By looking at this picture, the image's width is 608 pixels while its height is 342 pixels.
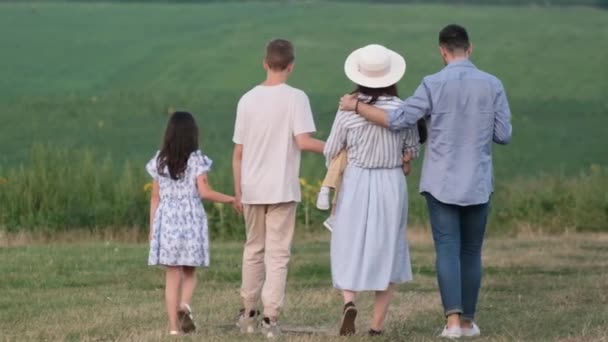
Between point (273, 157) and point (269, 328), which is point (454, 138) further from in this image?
point (269, 328)

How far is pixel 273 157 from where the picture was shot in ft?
30.1

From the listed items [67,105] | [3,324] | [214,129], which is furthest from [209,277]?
[67,105]

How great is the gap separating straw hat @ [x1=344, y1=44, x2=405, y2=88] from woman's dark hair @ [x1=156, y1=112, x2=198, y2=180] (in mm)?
959

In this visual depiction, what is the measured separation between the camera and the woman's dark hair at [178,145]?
356 inches

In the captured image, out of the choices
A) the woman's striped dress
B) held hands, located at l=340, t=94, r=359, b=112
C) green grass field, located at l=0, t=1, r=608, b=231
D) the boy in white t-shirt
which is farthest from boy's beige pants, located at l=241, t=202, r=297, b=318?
green grass field, located at l=0, t=1, r=608, b=231

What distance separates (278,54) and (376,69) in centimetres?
58

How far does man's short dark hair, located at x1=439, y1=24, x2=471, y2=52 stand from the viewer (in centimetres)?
913

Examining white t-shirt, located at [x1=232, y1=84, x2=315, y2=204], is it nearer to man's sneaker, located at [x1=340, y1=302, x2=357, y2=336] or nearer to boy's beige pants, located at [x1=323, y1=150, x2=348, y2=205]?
boy's beige pants, located at [x1=323, y1=150, x2=348, y2=205]

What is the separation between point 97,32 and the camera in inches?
1949

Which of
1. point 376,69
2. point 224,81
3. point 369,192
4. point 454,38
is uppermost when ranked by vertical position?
point 454,38

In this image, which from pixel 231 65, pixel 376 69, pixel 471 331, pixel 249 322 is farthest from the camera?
pixel 231 65

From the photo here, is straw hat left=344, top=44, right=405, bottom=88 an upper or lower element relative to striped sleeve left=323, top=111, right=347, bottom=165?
upper


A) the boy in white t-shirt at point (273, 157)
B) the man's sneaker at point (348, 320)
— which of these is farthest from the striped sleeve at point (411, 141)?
the man's sneaker at point (348, 320)

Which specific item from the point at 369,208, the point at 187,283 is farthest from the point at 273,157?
the point at 187,283
